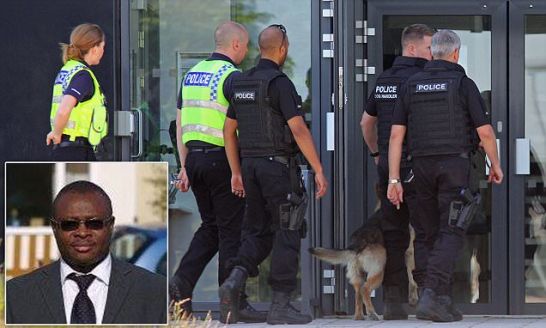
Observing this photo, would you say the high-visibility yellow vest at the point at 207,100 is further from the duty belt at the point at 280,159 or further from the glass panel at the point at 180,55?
the glass panel at the point at 180,55

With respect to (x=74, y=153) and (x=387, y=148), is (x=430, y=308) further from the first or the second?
(x=74, y=153)

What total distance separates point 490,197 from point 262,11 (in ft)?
7.32

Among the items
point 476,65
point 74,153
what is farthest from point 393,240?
point 74,153

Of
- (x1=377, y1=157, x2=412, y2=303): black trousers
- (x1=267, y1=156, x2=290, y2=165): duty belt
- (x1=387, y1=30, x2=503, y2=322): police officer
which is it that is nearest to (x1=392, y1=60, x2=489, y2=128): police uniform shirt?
(x1=387, y1=30, x2=503, y2=322): police officer

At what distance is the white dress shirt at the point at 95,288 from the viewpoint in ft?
16.5

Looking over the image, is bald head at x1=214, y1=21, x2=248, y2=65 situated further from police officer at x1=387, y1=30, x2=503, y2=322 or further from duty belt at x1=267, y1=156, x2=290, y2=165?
police officer at x1=387, y1=30, x2=503, y2=322

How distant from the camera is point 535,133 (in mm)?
9789

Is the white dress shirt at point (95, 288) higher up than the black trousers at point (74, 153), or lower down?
lower down

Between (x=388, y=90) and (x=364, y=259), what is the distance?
125 cm

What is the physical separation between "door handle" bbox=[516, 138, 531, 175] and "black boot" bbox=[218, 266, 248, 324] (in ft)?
8.10

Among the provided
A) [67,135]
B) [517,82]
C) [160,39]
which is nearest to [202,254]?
[67,135]

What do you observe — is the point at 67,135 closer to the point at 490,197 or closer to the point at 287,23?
the point at 287,23

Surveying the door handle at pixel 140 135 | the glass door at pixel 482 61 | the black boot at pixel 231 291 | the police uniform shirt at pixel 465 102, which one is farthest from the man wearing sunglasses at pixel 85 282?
the glass door at pixel 482 61

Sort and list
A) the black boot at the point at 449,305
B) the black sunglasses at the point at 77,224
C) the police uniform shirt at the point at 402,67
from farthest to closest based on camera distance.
Answer: the police uniform shirt at the point at 402,67 → the black boot at the point at 449,305 → the black sunglasses at the point at 77,224
